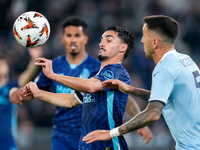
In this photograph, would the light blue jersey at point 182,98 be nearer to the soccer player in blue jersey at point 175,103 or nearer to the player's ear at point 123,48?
the soccer player in blue jersey at point 175,103

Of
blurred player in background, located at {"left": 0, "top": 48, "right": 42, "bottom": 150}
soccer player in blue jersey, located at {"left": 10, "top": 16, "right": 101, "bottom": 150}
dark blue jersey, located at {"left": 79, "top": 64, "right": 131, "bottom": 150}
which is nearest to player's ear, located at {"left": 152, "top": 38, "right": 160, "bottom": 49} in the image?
dark blue jersey, located at {"left": 79, "top": 64, "right": 131, "bottom": 150}

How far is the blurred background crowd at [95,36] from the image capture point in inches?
431

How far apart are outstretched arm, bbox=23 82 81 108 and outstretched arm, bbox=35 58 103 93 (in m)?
0.60

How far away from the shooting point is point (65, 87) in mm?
6637

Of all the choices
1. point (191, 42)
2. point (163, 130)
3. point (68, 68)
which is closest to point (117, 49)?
point (68, 68)

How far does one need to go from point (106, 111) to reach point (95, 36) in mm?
8197

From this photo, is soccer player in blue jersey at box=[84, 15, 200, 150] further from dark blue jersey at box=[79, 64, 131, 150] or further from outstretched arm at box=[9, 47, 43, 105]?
outstretched arm at box=[9, 47, 43, 105]

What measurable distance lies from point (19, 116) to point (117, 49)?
7.09 metres

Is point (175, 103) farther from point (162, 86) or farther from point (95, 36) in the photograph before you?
point (95, 36)

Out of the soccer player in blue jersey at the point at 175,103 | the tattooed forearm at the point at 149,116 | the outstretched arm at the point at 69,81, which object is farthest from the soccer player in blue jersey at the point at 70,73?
the tattooed forearm at the point at 149,116

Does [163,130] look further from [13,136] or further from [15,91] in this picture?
[15,91]

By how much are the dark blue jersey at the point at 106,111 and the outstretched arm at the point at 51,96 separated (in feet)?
1.46

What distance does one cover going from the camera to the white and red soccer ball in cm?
515

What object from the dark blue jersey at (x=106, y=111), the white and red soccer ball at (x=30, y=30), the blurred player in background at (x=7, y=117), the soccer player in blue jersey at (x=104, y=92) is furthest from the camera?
the blurred player in background at (x=7, y=117)
